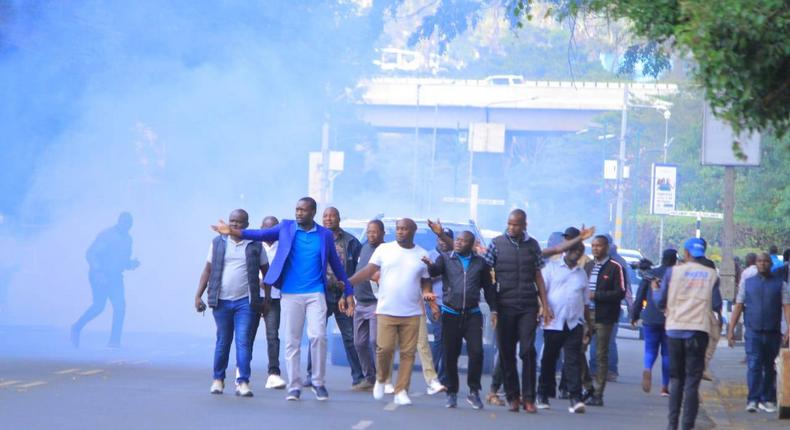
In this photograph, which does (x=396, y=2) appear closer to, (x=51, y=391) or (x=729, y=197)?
(x=729, y=197)

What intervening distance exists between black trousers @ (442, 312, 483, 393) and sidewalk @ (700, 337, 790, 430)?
218cm

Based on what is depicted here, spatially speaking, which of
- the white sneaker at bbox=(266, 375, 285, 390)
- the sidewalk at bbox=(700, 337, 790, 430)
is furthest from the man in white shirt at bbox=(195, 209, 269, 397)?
the sidewalk at bbox=(700, 337, 790, 430)

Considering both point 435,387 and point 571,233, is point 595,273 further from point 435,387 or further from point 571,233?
point 435,387

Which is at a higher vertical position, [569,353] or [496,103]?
[496,103]

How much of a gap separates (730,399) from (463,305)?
14.5 ft

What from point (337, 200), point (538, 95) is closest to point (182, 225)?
point (337, 200)

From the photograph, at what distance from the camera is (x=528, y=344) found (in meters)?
13.1

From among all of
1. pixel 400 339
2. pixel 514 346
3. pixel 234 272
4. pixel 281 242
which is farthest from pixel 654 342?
pixel 234 272

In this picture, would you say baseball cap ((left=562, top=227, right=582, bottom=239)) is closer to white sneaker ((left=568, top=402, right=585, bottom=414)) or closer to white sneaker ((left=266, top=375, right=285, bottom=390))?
white sneaker ((left=568, top=402, right=585, bottom=414))

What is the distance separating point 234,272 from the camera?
1339cm

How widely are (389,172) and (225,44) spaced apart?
88.5 m

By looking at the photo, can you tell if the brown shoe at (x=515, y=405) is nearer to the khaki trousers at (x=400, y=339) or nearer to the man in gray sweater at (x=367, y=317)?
the khaki trousers at (x=400, y=339)

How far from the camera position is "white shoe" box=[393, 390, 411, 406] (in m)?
13.1

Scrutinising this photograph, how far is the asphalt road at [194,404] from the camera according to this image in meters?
11.2
